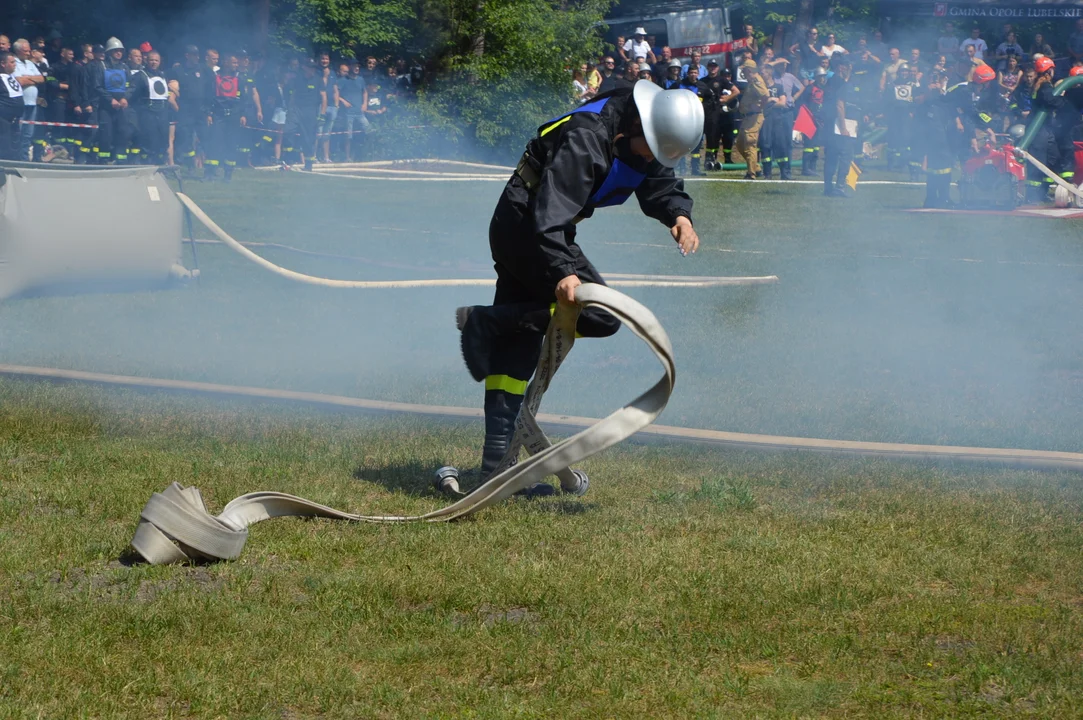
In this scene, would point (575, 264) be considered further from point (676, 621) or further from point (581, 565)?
point (676, 621)

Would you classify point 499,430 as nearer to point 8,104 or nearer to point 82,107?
point 8,104

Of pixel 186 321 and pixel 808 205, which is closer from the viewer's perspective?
pixel 186 321

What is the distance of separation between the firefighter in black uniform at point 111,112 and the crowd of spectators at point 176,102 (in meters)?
0.02

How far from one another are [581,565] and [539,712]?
1148 mm

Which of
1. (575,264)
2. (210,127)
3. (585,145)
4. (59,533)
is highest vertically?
(585,145)

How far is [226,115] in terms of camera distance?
23.6m

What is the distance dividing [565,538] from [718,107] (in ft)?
64.6

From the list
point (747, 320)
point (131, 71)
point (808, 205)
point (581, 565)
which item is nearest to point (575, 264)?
point (581, 565)

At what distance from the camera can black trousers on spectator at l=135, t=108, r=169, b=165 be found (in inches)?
843

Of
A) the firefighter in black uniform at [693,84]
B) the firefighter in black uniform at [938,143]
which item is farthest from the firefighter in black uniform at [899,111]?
the firefighter in black uniform at [693,84]

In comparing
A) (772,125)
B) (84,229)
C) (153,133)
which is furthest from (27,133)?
(772,125)

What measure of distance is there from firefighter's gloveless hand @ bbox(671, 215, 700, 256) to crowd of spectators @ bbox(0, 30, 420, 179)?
16.8 metres

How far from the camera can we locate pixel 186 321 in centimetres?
976

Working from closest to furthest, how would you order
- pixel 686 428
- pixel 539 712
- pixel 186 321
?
pixel 539 712
pixel 686 428
pixel 186 321
